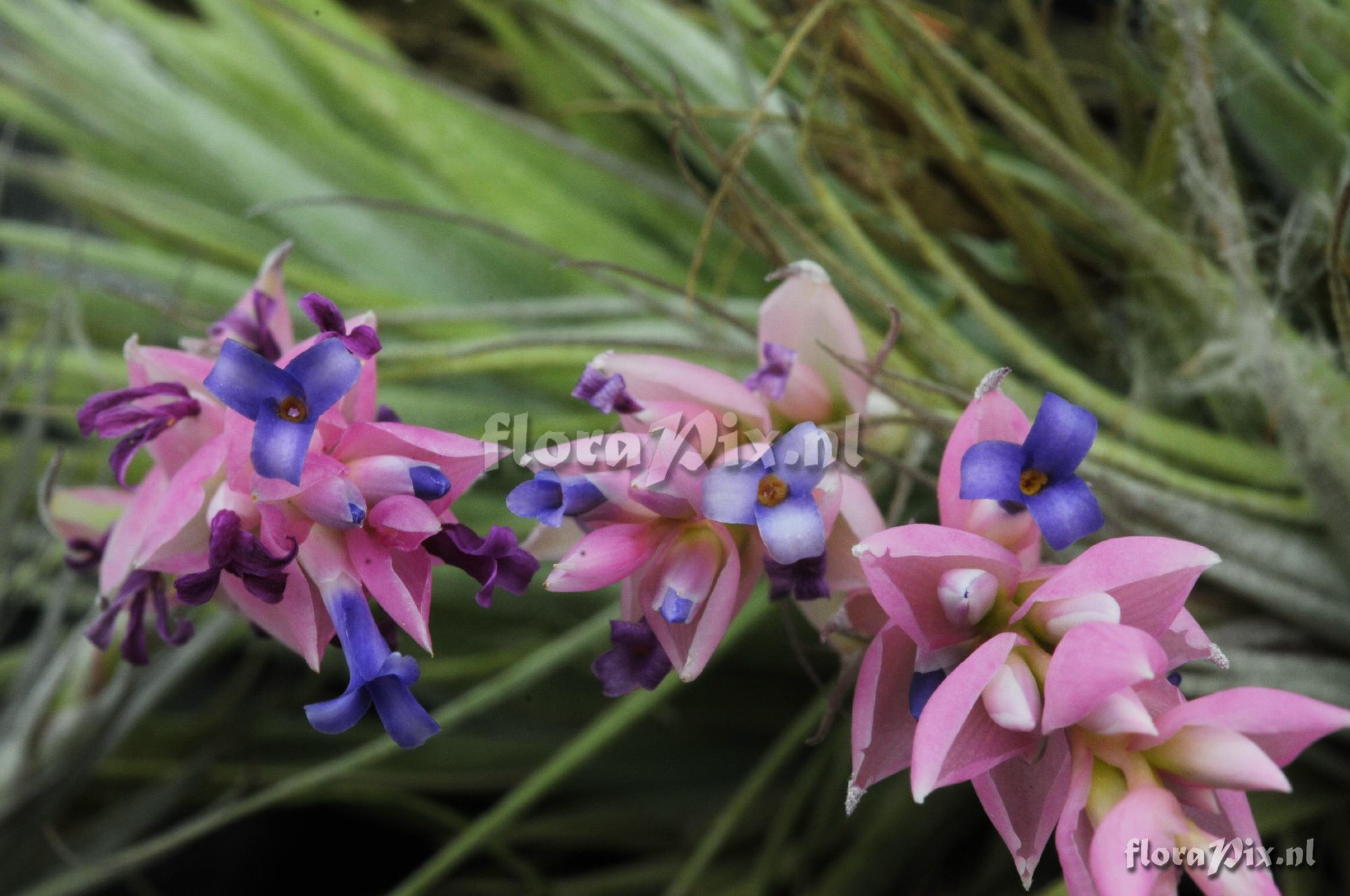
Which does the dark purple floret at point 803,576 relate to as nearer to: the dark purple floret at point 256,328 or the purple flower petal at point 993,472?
the purple flower petal at point 993,472

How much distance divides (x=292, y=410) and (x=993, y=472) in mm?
128

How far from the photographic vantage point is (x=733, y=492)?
0.19m

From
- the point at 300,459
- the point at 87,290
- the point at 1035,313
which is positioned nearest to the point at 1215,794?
the point at 300,459

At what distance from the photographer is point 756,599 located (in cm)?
43

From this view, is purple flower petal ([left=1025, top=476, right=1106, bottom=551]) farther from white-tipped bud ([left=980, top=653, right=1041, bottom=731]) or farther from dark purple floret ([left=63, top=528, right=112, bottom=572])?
dark purple floret ([left=63, top=528, right=112, bottom=572])

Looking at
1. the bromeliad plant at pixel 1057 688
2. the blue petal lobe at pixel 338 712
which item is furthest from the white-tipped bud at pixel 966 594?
the blue petal lobe at pixel 338 712

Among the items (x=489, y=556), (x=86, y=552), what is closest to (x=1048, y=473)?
(x=489, y=556)

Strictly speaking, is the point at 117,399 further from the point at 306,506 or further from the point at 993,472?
the point at 993,472

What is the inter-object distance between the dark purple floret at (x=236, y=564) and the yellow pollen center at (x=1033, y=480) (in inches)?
5.4

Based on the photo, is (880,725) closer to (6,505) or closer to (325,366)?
(325,366)

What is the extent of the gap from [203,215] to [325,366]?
0.47 meters

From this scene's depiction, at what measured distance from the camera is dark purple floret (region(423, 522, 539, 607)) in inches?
8.0

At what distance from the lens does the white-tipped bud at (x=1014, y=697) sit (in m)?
0.18

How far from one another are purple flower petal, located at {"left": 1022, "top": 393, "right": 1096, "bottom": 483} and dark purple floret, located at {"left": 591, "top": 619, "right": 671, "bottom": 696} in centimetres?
8
